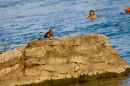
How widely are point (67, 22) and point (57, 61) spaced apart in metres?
25.1

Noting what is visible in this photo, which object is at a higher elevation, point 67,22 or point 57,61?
point 57,61

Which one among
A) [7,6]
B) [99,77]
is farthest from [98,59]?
[7,6]

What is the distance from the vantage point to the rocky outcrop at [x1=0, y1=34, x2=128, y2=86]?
21.1m

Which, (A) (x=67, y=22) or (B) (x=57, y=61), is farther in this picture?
(A) (x=67, y=22)

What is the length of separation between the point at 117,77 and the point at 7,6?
167 feet

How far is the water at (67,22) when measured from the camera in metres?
37.8

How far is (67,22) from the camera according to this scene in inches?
1825

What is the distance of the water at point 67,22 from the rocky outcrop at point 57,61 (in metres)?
4.95

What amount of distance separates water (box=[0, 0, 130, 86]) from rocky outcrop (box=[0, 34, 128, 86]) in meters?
4.95

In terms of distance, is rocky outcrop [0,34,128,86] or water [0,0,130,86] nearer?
rocky outcrop [0,34,128,86]

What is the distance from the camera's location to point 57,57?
2145cm

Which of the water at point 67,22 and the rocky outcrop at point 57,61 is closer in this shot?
the rocky outcrop at point 57,61

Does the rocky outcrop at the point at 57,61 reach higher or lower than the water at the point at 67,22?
higher

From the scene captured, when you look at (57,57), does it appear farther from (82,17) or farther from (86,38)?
(82,17)
